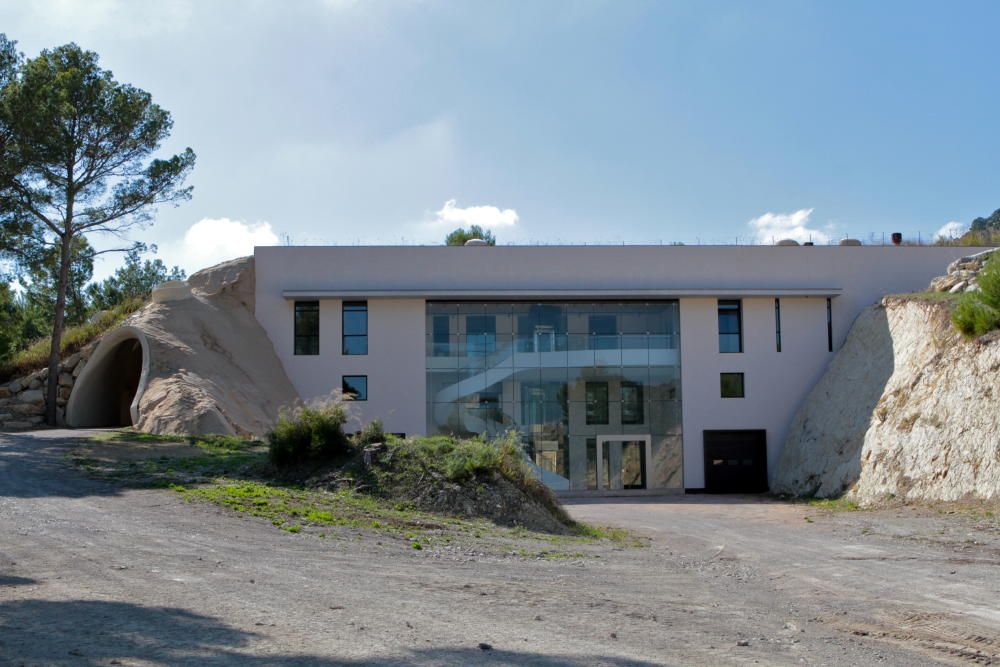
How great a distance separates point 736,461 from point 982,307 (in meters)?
10.7

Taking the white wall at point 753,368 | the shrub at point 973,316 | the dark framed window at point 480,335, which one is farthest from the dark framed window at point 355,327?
the shrub at point 973,316

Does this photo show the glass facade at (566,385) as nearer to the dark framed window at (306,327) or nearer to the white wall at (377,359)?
the white wall at (377,359)

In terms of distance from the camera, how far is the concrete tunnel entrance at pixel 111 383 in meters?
26.9

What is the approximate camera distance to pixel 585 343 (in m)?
30.2

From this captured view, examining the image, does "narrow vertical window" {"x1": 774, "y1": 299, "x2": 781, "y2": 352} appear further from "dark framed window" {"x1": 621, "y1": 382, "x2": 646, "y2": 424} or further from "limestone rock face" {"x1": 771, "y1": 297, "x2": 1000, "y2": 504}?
"dark framed window" {"x1": 621, "y1": 382, "x2": 646, "y2": 424}

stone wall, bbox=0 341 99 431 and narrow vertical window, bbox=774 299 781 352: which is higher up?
narrow vertical window, bbox=774 299 781 352

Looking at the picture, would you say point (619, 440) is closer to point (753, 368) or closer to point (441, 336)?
point (753, 368)

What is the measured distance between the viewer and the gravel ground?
649 cm

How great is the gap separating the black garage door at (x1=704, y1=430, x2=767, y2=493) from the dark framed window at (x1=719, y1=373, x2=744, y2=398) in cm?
140

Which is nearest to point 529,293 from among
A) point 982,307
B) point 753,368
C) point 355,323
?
point 355,323

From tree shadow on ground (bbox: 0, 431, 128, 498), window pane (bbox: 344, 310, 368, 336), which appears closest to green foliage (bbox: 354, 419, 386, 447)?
tree shadow on ground (bbox: 0, 431, 128, 498)

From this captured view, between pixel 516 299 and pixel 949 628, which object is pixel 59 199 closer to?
pixel 516 299

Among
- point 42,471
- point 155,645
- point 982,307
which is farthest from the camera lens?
point 982,307

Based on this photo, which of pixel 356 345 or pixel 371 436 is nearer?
pixel 371 436
